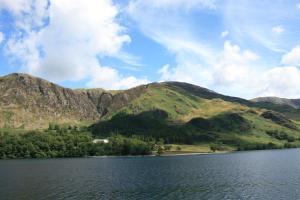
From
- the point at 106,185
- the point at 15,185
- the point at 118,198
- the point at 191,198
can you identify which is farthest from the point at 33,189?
the point at 191,198

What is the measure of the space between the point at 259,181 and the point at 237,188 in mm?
21960

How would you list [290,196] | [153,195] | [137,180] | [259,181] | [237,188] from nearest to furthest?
[290,196], [153,195], [237,188], [259,181], [137,180]

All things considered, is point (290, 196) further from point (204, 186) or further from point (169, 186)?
point (169, 186)

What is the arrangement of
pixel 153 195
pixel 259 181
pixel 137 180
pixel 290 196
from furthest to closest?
pixel 137 180 → pixel 259 181 → pixel 153 195 → pixel 290 196

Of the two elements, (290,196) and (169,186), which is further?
(169,186)

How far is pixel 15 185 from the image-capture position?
139250 mm

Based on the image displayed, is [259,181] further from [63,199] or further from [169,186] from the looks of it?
[63,199]

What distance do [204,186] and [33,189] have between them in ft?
187

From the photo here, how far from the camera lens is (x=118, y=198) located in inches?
4232

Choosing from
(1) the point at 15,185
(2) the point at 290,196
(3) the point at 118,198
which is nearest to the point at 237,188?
(2) the point at 290,196

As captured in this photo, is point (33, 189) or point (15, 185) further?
A: point (15, 185)

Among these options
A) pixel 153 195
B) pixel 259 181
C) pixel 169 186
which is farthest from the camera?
pixel 259 181

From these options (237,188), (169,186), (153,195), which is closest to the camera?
(153,195)

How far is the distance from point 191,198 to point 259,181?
45.9 meters
